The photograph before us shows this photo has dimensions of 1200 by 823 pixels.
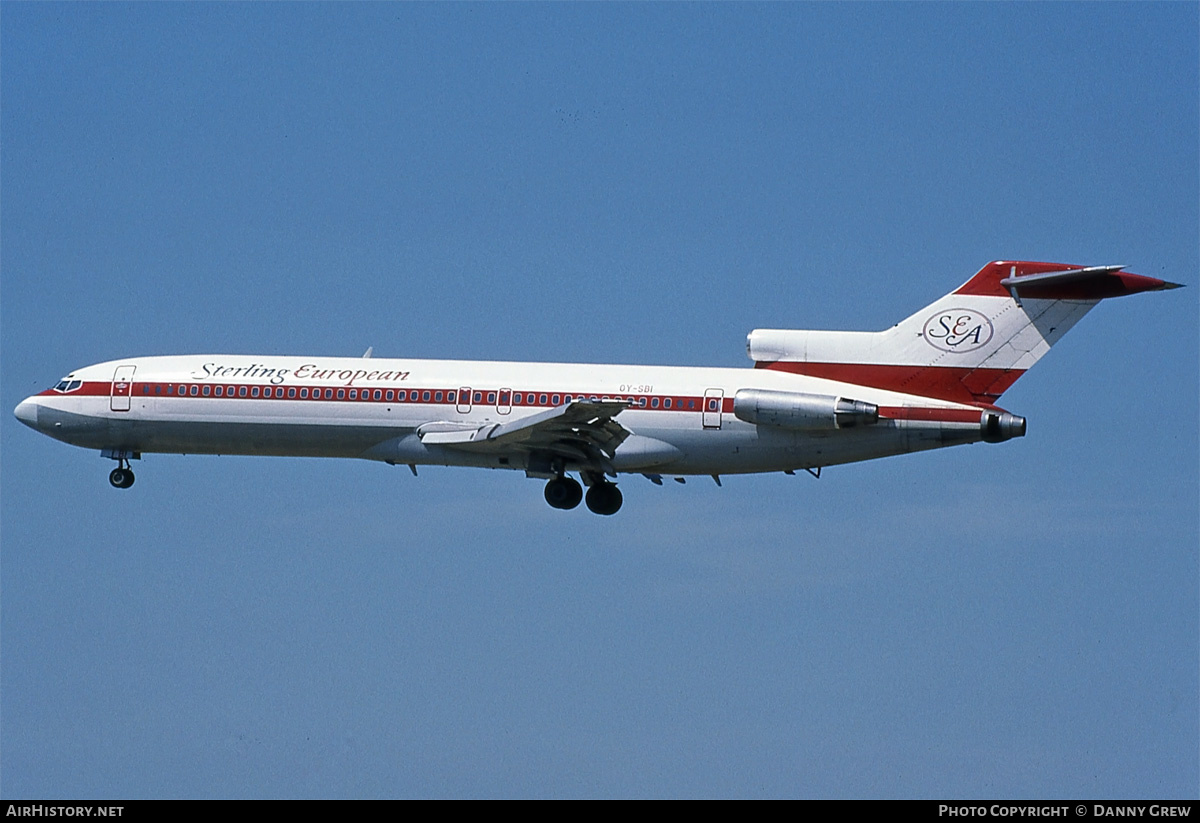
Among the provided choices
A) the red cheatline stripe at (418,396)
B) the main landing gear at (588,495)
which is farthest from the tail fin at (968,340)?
the main landing gear at (588,495)

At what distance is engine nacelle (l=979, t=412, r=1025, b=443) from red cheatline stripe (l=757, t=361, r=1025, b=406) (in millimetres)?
1200

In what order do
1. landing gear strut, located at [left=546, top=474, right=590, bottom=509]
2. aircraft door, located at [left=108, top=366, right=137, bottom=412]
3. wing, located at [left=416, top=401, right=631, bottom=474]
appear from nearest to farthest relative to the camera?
wing, located at [left=416, top=401, right=631, bottom=474], landing gear strut, located at [left=546, top=474, right=590, bottom=509], aircraft door, located at [left=108, top=366, right=137, bottom=412]

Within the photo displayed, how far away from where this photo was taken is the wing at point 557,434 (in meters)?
46.1

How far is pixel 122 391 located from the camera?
51.1 meters

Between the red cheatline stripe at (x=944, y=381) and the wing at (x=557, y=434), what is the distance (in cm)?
660

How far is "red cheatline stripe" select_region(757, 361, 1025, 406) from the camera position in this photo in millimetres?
47719

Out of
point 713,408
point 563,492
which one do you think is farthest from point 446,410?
point 713,408

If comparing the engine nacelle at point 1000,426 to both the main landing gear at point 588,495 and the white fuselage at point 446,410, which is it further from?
the main landing gear at point 588,495

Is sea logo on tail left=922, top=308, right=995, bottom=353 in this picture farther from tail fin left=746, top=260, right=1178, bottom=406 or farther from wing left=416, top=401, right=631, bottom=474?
wing left=416, top=401, right=631, bottom=474

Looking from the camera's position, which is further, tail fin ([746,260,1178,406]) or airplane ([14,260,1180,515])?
tail fin ([746,260,1178,406])

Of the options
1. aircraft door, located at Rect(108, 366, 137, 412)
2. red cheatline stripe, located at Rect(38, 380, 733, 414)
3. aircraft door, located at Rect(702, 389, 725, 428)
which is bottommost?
aircraft door, located at Rect(702, 389, 725, 428)

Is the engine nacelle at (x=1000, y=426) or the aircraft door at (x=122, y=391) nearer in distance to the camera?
the engine nacelle at (x=1000, y=426)

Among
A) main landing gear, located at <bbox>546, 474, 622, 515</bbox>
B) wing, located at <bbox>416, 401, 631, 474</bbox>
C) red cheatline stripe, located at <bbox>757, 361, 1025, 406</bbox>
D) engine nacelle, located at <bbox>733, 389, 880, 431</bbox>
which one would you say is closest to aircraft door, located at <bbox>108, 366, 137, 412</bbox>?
wing, located at <bbox>416, 401, 631, 474</bbox>
